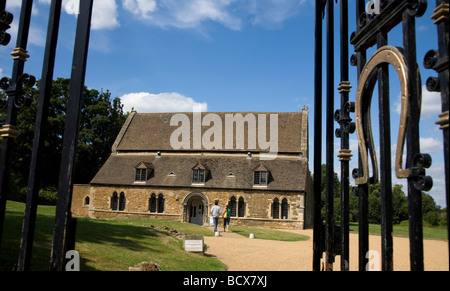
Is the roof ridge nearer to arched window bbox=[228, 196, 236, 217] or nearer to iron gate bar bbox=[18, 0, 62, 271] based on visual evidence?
arched window bbox=[228, 196, 236, 217]

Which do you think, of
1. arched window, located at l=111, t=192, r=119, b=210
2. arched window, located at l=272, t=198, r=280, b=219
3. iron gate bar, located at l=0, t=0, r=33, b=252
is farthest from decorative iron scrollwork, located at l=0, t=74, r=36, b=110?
arched window, located at l=111, t=192, r=119, b=210

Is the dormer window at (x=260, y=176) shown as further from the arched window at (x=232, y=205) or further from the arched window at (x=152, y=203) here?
the arched window at (x=152, y=203)

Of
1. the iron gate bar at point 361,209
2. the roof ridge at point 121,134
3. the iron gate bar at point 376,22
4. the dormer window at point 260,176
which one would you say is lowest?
the iron gate bar at point 361,209

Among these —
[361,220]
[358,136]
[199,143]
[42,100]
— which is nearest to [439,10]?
[358,136]

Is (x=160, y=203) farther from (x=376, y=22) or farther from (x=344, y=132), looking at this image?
(x=376, y=22)

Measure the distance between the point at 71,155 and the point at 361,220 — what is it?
8.44 feet

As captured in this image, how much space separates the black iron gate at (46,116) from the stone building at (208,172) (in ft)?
97.9

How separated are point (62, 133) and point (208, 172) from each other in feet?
68.9

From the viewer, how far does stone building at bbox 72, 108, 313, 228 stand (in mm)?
32469

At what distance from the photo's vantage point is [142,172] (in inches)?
1404

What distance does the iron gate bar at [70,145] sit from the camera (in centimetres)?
283

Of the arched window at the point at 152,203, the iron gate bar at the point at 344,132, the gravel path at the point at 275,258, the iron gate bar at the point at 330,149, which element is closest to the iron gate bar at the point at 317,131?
the iron gate bar at the point at 330,149

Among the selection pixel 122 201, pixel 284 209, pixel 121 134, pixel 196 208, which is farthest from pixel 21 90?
pixel 121 134
